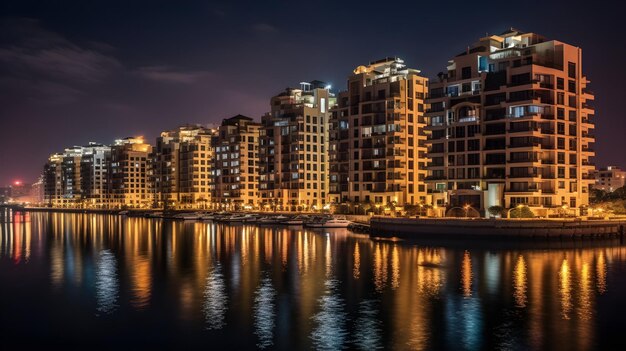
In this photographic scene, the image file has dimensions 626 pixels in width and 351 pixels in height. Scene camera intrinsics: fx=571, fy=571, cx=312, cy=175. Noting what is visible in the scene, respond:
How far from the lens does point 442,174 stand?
116250 mm

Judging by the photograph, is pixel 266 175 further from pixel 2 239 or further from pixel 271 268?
pixel 271 268

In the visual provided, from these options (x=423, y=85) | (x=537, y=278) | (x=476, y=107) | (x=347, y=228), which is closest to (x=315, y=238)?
(x=347, y=228)

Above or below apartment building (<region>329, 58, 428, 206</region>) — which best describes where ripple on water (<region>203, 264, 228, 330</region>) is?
below

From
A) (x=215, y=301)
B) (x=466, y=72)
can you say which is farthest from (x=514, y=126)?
(x=215, y=301)

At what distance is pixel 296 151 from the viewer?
170m

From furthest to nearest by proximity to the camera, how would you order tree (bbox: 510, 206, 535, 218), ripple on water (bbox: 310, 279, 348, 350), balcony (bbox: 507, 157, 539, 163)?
balcony (bbox: 507, 157, 539, 163)
tree (bbox: 510, 206, 535, 218)
ripple on water (bbox: 310, 279, 348, 350)

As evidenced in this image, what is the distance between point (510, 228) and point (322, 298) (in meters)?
49.3

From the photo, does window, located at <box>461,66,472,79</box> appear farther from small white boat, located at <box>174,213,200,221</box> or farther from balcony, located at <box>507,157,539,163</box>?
small white boat, located at <box>174,213,200,221</box>

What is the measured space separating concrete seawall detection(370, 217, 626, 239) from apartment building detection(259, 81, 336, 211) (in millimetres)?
74018

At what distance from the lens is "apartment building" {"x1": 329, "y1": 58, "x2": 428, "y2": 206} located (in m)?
138

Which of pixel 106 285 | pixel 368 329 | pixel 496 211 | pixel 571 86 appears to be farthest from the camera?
pixel 571 86

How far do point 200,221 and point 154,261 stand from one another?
97.4 metres

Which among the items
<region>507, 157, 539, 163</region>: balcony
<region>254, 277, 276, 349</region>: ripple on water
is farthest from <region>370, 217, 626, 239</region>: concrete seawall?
<region>254, 277, 276, 349</region>: ripple on water

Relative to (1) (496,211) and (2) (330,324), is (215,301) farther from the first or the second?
(1) (496,211)
